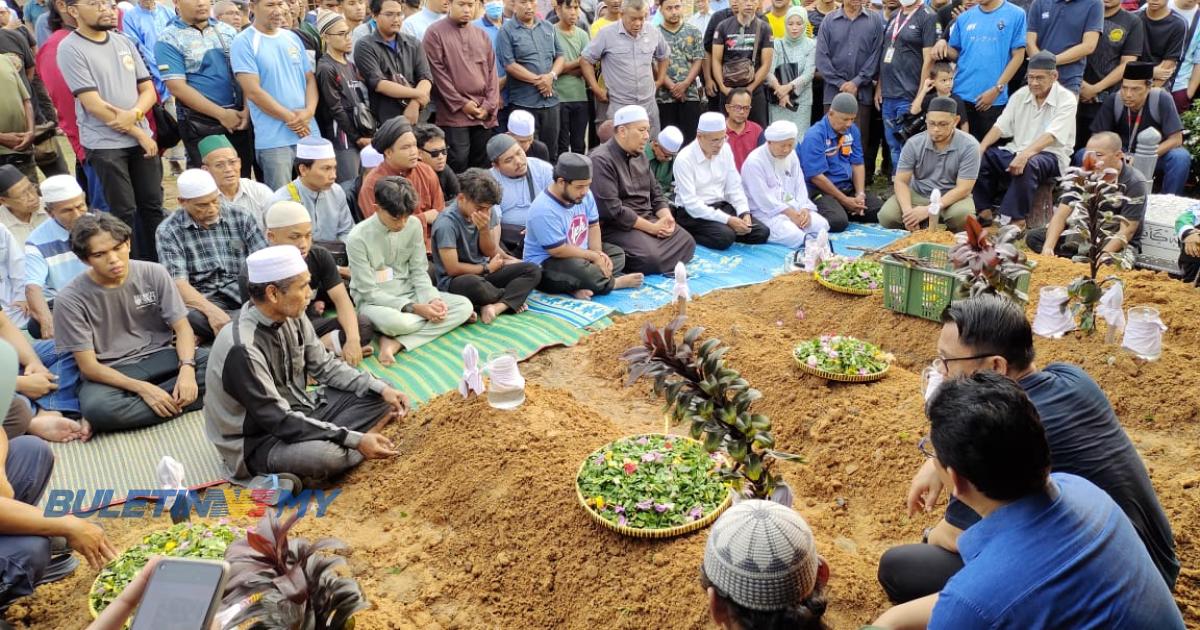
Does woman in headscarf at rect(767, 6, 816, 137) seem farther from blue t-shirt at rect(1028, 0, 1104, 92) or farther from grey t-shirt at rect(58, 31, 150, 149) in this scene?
grey t-shirt at rect(58, 31, 150, 149)

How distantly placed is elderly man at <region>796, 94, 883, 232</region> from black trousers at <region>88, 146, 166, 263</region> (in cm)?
602

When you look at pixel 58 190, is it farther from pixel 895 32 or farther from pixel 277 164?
pixel 895 32

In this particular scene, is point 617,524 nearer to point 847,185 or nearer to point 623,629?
point 623,629

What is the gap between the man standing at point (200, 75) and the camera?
6863 mm

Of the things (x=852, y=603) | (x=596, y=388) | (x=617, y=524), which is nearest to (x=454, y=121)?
(x=596, y=388)

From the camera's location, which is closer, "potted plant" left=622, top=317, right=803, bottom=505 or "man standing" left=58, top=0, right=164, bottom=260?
"potted plant" left=622, top=317, right=803, bottom=505

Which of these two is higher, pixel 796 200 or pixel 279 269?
pixel 279 269

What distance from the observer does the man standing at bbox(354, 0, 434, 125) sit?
7.48 m

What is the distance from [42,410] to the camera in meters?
5.04

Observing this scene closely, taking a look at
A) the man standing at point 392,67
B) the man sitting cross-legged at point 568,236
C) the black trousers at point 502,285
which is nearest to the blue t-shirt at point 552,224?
the man sitting cross-legged at point 568,236

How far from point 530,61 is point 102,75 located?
3.75 meters

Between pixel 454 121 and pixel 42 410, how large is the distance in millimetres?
4311

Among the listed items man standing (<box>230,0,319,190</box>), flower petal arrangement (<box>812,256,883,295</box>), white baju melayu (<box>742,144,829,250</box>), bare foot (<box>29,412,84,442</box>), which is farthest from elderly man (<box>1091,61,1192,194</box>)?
bare foot (<box>29,412,84,442</box>)

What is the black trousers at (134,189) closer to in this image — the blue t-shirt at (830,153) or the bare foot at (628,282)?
the bare foot at (628,282)
